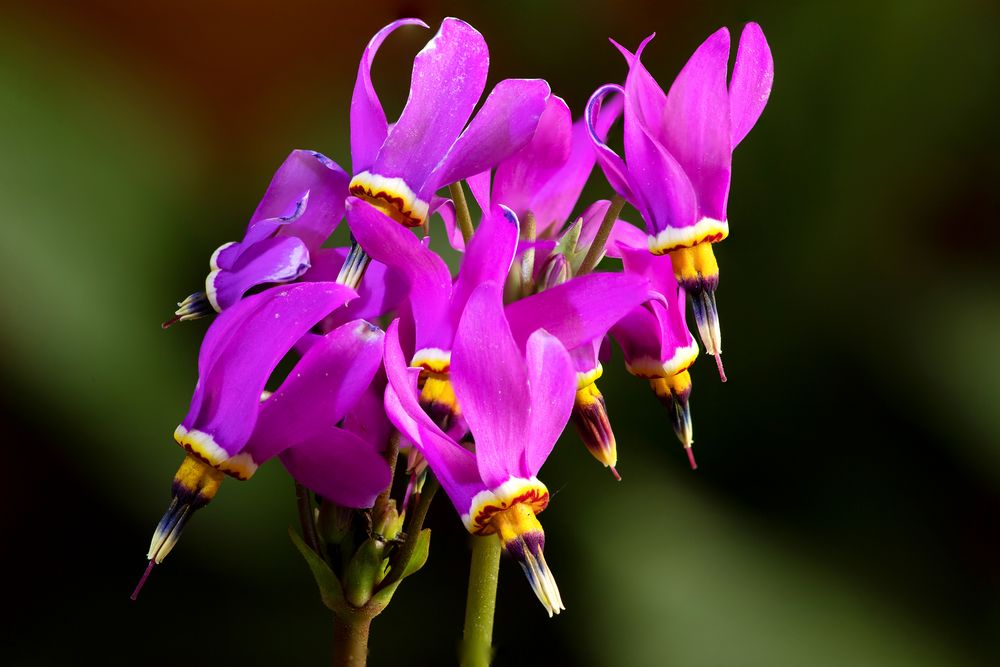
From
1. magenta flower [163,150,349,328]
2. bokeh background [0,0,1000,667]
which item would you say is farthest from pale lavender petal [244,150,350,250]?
bokeh background [0,0,1000,667]

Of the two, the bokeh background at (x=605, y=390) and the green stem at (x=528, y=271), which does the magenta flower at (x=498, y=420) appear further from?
the bokeh background at (x=605, y=390)

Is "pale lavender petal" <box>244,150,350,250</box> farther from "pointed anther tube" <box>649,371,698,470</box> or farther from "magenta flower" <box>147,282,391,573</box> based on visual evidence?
"pointed anther tube" <box>649,371,698,470</box>

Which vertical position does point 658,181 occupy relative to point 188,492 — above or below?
above

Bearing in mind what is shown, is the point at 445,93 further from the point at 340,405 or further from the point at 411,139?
the point at 340,405

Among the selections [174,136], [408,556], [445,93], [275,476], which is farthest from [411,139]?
[174,136]

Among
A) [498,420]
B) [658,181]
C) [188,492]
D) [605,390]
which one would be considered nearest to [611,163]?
[658,181]

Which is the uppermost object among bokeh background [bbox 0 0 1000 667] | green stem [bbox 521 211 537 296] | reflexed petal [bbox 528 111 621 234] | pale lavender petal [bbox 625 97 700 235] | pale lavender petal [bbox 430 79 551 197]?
pale lavender petal [bbox 430 79 551 197]

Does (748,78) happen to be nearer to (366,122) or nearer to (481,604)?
(366,122)
